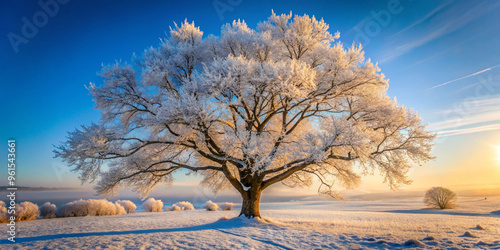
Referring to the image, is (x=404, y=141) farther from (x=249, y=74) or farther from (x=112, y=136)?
(x=112, y=136)

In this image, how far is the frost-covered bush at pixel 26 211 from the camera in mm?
13000

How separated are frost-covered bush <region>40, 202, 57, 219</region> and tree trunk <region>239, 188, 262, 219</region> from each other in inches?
457

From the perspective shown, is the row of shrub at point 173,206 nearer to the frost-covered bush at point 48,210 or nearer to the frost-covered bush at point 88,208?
the frost-covered bush at point 88,208

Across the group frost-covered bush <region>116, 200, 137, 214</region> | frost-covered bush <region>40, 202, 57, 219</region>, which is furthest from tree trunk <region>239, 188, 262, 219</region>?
frost-covered bush <region>116, 200, 137, 214</region>

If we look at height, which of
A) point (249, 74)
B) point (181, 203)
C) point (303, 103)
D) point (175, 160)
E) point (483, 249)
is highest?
point (249, 74)

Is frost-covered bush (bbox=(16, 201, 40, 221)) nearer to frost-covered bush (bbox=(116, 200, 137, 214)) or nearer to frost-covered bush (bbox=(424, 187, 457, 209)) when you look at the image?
frost-covered bush (bbox=(116, 200, 137, 214))

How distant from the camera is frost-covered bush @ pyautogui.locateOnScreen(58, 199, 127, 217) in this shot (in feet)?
51.5

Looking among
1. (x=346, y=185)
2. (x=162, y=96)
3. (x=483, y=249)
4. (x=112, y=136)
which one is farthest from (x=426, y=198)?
(x=112, y=136)

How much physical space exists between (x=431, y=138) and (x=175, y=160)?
12.7 meters

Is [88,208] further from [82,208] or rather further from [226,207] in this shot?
[226,207]

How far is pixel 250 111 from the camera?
524 inches

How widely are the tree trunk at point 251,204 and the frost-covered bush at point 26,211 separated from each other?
11.5 metres

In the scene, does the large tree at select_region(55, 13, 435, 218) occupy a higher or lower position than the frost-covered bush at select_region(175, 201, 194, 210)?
higher

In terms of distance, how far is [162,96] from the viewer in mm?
12328
